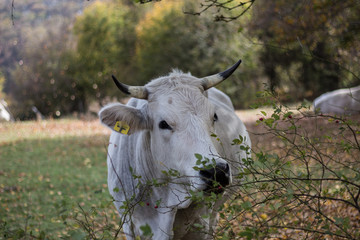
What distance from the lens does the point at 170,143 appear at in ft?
11.7

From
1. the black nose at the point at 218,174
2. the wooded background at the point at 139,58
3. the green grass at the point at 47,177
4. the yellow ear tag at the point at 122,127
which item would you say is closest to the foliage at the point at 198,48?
the wooded background at the point at 139,58

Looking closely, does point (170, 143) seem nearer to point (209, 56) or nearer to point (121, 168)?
point (121, 168)

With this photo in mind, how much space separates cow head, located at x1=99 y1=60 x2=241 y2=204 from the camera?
3371 mm

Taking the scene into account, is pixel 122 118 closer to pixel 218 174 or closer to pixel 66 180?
pixel 218 174

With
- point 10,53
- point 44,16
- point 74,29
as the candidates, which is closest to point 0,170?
point 74,29

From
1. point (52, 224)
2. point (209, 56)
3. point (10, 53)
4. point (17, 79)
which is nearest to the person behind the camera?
point (52, 224)

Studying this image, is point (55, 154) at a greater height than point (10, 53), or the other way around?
point (55, 154)

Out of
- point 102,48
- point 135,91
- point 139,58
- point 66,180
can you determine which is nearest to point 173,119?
point 135,91

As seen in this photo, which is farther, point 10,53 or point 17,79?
point 10,53

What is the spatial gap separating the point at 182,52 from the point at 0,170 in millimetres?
14654

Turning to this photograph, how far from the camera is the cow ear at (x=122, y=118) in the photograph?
366cm

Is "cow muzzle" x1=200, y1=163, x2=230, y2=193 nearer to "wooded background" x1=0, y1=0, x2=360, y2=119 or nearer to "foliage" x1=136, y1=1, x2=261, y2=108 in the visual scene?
"wooded background" x1=0, y1=0, x2=360, y2=119

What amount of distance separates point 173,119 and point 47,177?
783cm

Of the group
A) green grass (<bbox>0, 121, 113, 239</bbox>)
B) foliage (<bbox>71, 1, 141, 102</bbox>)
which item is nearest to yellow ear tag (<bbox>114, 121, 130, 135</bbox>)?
green grass (<bbox>0, 121, 113, 239</bbox>)
